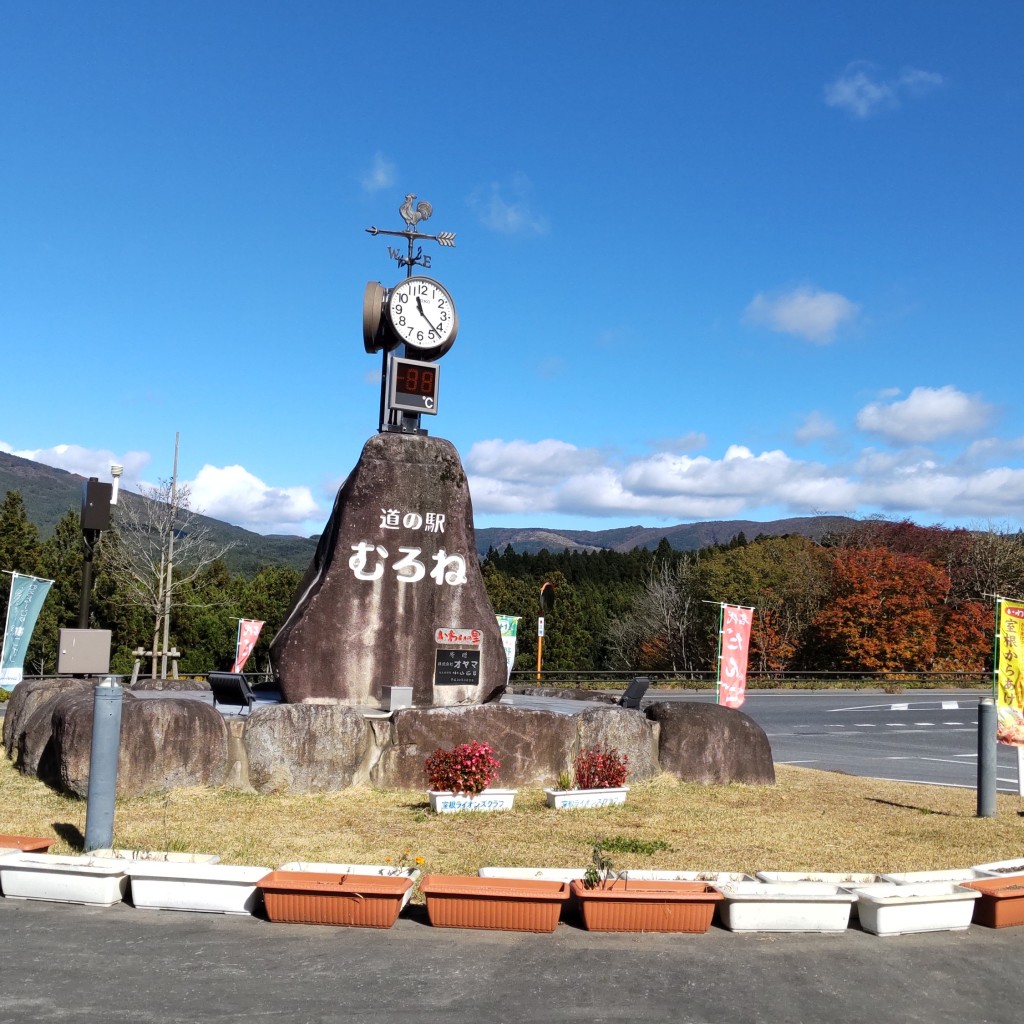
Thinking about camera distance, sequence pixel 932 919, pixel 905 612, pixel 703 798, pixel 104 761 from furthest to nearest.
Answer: pixel 905 612, pixel 703 798, pixel 104 761, pixel 932 919

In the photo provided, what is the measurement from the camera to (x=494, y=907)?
6.48 meters

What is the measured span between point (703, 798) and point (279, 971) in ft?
22.4

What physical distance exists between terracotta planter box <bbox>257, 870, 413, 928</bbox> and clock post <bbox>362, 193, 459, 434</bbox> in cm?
799

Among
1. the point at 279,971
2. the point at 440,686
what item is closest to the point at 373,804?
the point at 440,686

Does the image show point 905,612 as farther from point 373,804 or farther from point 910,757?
point 373,804

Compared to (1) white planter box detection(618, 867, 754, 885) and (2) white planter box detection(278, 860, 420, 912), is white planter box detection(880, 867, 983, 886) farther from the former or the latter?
(2) white planter box detection(278, 860, 420, 912)

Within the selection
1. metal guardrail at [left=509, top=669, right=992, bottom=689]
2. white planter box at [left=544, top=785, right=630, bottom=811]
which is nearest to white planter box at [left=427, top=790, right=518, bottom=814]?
white planter box at [left=544, top=785, right=630, bottom=811]

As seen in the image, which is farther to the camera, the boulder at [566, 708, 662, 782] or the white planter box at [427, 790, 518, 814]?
the boulder at [566, 708, 662, 782]

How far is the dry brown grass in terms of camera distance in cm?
845

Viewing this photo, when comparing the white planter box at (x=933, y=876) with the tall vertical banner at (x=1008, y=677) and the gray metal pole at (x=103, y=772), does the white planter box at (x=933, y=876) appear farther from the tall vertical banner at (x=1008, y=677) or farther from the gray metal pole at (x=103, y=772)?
the gray metal pole at (x=103, y=772)

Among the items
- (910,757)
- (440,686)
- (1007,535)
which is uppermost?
(1007,535)

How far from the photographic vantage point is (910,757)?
1856 centimetres

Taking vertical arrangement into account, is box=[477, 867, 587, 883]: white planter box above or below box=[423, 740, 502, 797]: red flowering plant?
below

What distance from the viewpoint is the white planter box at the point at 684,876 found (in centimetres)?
711
